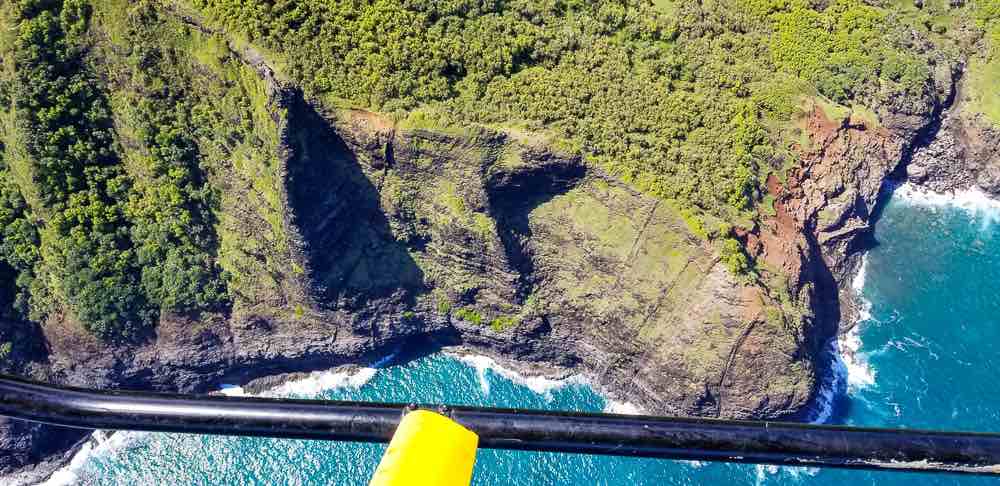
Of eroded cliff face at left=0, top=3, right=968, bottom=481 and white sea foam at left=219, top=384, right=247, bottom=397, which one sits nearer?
eroded cliff face at left=0, top=3, right=968, bottom=481

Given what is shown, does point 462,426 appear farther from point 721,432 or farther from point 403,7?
point 403,7

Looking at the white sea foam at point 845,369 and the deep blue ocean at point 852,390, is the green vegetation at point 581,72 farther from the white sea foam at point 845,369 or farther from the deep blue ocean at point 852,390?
the deep blue ocean at point 852,390

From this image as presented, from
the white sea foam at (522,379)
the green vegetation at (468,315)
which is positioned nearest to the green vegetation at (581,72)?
the green vegetation at (468,315)

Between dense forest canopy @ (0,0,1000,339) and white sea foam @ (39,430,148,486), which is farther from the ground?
dense forest canopy @ (0,0,1000,339)

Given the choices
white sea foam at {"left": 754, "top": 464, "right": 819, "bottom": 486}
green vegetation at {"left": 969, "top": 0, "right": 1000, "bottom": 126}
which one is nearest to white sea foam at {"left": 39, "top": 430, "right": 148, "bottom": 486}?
white sea foam at {"left": 754, "top": 464, "right": 819, "bottom": 486}

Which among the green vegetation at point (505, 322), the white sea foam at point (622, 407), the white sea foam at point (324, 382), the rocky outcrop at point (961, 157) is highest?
the rocky outcrop at point (961, 157)

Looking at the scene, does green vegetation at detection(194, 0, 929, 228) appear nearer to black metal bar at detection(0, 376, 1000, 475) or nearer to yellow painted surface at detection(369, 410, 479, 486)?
black metal bar at detection(0, 376, 1000, 475)

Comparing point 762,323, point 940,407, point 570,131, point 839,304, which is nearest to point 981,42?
point 839,304
